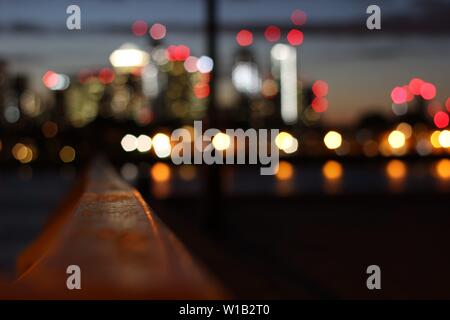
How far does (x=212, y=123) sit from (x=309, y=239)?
3.72 meters

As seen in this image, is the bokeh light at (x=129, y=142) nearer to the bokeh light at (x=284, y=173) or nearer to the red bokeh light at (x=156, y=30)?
the bokeh light at (x=284, y=173)

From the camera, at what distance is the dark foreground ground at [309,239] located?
10.9 m

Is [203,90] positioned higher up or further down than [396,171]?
higher up

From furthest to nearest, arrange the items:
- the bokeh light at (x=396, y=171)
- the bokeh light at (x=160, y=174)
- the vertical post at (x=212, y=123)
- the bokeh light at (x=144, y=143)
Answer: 1. the bokeh light at (x=144, y=143)
2. the bokeh light at (x=396, y=171)
3. the bokeh light at (x=160, y=174)
4. the vertical post at (x=212, y=123)

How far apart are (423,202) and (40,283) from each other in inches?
857

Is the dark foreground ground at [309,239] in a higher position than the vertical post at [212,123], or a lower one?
lower

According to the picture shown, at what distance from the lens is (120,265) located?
4.73 meters

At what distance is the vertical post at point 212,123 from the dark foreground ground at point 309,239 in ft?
0.20

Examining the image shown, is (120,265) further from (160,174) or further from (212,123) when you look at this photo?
(160,174)

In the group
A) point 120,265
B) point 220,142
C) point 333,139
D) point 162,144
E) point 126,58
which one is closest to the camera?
point 120,265

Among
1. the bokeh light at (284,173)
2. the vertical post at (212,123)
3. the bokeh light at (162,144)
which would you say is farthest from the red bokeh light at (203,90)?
the bokeh light at (162,144)

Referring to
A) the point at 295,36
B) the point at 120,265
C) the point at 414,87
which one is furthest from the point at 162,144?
the point at 120,265

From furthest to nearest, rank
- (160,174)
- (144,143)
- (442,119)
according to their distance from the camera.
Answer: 1. (442,119)
2. (144,143)
3. (160,174)
